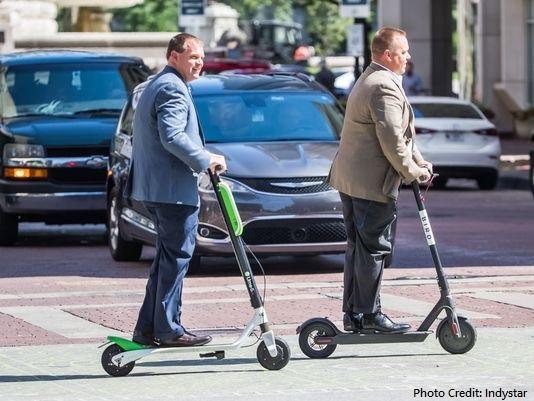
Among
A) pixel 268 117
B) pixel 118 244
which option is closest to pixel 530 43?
pixel 268 117

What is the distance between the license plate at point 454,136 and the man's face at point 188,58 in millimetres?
16832

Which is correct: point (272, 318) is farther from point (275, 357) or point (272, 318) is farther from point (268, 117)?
point (268, 117)

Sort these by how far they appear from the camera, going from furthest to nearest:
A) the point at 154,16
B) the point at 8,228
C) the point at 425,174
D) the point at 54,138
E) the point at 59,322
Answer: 1. the point at 154,16
2. the point at 8,228
3. the point at 54,138
4. the point at 59,322
5. the point at 425,174

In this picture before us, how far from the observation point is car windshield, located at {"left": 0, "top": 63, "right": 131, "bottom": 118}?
1831 cm

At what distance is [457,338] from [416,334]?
235 mm

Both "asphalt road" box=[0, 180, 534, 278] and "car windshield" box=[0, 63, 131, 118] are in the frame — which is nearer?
"asphalt road" box=[0, 180, 534, 278]

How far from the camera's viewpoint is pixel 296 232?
14.5 metres

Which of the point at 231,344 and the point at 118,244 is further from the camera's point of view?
the point at 118,244

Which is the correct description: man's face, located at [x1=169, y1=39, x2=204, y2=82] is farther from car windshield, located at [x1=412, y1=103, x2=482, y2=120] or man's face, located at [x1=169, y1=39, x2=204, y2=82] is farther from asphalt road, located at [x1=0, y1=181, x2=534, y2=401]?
car windshield, located at [x1=412, y1=103, x2=482, y2=120]

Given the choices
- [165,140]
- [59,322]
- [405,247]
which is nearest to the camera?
[165,140]

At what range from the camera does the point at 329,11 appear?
91.6 meters

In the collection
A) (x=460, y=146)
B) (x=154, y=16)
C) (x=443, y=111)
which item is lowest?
(x=154, y=16)

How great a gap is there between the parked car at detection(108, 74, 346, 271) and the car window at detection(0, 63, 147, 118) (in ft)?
6.57

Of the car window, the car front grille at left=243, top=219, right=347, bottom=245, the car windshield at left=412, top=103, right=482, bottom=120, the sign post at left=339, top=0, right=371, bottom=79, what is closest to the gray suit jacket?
the car front grille at left=243, top=219, right=347, bottom=245
